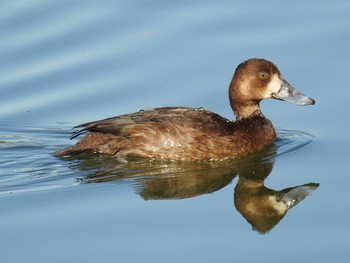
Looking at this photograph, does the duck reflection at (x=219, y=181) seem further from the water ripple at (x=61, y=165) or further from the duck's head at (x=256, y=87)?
the duck's head at (x=256, y=87)

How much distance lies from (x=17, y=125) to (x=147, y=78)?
5.47ft

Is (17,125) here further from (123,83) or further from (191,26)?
(191,26)

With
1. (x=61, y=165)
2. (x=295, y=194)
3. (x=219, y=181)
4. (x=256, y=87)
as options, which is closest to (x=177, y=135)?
(x=219, y=181)

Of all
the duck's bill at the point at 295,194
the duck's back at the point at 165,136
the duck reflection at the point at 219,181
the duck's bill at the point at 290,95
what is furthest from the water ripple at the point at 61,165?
the duck's bill at the point at 295,194

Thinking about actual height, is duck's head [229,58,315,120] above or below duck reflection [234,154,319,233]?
above

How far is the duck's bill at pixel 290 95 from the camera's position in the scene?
1161 cm

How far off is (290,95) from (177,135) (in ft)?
4.51

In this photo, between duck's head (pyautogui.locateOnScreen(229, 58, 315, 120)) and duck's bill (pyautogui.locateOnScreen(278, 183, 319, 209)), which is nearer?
duck's bill (pyautogui.locateOnScreen(278, 183, 319, 209))

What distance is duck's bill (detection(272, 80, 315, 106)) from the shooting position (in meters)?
11.6

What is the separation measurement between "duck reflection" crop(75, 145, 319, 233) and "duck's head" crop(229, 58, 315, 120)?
1.78ft

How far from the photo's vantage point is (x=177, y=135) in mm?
11172

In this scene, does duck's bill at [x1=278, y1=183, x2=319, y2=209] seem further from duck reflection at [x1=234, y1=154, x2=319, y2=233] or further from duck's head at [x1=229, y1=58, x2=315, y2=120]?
duck's head at [x1=229, y1=58, x2=315, y2=120]

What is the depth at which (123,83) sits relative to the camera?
1273cm

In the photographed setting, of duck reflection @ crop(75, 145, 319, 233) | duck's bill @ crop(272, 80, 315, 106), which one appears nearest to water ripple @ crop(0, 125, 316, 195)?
duck reflection @ crop(75, 145, 319, 233)
